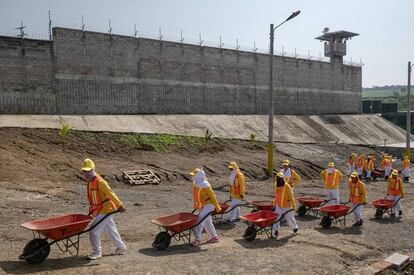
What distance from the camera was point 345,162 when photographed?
30.7 meters

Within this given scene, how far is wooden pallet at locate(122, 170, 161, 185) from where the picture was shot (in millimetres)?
18625

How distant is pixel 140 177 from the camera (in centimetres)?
1912

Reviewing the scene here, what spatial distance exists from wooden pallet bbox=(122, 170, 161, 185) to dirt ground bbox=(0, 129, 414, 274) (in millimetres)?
352

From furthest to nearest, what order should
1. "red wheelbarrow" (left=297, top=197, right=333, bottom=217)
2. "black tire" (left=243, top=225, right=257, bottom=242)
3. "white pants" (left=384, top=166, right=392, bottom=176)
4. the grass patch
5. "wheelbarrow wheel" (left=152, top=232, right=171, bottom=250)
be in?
"white pants" (left=384, top=166, right=392, bottom=176) < the grass patch < "red wheelbarrow" (left=297, top=197, right=333, bottom=217) < "black tire" (left=243, top=225, right=257, bottom=242) < "wheelbarrow wheel" (left=152, top=232, right=171, bottom=250)

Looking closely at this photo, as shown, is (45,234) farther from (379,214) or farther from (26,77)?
(26,77)

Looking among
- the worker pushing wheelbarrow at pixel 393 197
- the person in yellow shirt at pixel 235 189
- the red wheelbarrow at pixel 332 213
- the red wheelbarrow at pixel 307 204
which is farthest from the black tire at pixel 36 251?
the worker pushing wheelbarrow at pixel 393 197

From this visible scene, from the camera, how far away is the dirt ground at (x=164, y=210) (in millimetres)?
8398

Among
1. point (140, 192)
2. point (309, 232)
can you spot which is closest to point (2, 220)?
point (140, 192)

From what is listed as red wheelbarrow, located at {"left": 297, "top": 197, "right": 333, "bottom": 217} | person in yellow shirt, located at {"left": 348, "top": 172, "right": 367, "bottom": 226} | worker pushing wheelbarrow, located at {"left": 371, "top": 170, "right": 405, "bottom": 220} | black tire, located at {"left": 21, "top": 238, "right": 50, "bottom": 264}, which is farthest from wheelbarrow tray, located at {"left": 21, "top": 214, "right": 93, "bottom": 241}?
worker pushing wheelbarrow, located at {"left": 371, "top": 170, "right": 405, "bottom": 220}

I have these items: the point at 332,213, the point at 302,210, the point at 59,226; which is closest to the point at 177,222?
the point at 59,226

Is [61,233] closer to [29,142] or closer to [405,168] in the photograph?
[29,142]

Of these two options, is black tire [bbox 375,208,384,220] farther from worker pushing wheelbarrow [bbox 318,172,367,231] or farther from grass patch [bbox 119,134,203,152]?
grass patch [bbox 119,134,203,152]

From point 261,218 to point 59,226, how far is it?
4.91m

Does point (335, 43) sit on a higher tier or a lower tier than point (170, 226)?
higher
